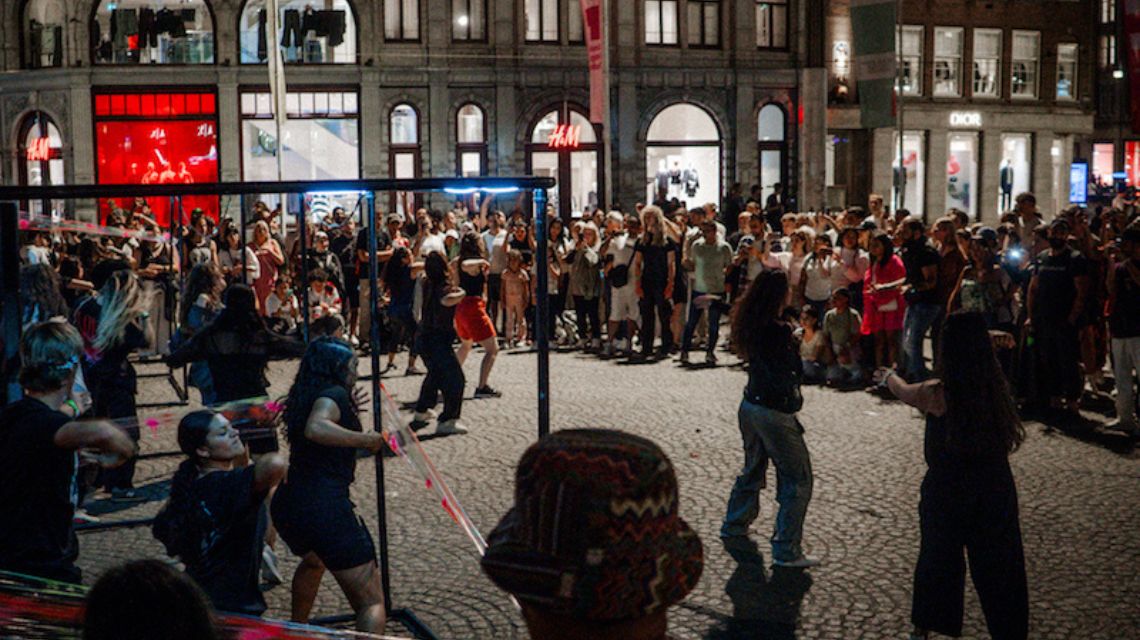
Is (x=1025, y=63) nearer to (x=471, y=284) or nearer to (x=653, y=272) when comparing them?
(x=653, y=272)

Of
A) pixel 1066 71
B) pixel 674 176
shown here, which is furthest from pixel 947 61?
pixel 674 176

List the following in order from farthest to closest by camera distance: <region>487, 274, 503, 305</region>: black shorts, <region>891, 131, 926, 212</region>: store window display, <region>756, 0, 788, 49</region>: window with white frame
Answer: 1. <region>891, 131, 926, 212</region>: store window display
2. <region>756, 0, 788, 49</region>: window with white frame
3. <region>487, 274, 503, 305</region>: black shorts

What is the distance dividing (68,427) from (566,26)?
1161 inches

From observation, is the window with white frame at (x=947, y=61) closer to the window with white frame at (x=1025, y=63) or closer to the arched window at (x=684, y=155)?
the window with white frame at (x=1025, y=63)

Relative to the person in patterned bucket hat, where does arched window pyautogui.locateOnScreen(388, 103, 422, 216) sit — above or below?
above

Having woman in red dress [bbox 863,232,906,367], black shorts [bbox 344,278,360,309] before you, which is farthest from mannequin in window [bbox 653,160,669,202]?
woman in red dress [bbox 863,232,906,367]

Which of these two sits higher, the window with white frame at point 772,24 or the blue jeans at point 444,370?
the window with white frame at point 772,24

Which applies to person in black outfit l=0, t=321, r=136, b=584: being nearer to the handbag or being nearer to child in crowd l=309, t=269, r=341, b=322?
child in crowd l=309, t=269, r=341, b=322

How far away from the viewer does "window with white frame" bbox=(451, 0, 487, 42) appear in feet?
105

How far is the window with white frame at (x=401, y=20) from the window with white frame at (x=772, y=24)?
982 centimetres

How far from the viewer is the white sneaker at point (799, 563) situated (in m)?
7.45

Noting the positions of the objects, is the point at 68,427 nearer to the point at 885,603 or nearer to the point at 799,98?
the point at 885,603

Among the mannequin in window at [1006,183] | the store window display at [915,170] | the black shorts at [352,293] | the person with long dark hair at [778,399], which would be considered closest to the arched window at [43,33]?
the black shorts at [352,293]

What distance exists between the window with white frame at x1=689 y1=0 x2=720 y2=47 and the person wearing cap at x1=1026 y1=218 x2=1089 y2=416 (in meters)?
23.1
